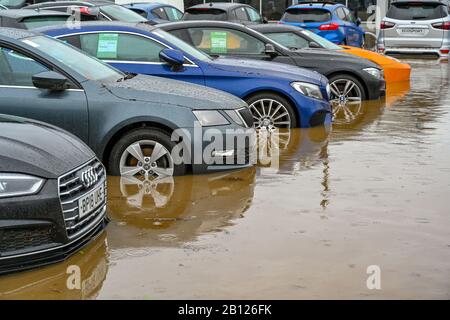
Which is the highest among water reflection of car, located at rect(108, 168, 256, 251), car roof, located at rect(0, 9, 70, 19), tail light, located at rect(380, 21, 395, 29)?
car roof, located at rect(0, 9, 70, 19)

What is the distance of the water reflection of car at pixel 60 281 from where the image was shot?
5.23 m

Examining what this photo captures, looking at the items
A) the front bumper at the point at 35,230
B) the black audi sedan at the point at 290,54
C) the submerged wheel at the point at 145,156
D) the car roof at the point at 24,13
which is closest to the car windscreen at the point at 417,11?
the black audi sedan at the point at 290,54

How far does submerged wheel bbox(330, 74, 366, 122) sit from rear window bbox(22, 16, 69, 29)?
4.74 m

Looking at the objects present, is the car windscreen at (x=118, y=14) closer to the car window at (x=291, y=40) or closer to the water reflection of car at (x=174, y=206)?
the car window at (x=291, y=40)

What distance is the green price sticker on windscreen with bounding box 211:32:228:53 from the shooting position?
1266 centimetres

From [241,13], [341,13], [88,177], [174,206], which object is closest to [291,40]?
[241,13]

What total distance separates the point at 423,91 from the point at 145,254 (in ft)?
35.6

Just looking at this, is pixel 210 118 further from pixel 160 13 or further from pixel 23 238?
pixel 160 13

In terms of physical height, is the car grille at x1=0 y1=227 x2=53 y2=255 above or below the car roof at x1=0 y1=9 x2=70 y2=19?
below

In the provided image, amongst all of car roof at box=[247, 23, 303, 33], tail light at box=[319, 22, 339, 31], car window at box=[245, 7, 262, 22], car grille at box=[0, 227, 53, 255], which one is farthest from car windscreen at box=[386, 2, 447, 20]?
car grille at box=[0, 227, 53, 255]

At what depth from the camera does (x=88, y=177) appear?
5.96 meters

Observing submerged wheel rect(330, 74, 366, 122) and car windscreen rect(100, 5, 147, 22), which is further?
car windscreen rect(100, 5, 147, 22)

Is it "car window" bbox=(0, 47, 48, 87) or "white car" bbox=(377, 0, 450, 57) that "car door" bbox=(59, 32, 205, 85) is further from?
Result: "white car" bbox=(377, 0, 450, 57)
